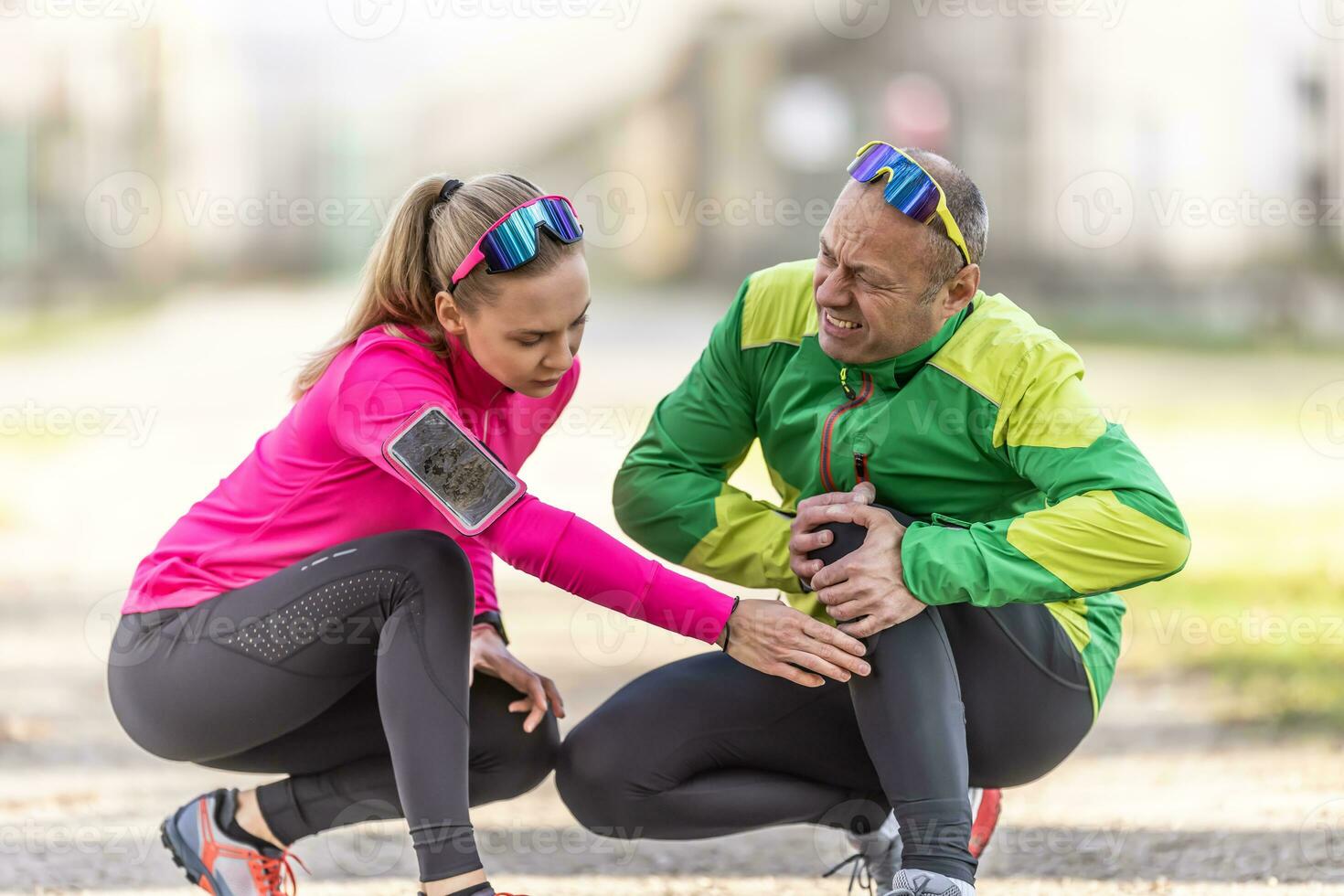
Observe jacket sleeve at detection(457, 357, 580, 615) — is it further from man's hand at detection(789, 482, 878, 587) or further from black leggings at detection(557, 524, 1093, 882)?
man's hand at detection(789, 482, 878, 587)

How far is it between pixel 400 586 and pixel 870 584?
2.17 ft

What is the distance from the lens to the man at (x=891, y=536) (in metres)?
1.94

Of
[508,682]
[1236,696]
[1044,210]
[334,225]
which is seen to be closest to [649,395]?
[1236,696]

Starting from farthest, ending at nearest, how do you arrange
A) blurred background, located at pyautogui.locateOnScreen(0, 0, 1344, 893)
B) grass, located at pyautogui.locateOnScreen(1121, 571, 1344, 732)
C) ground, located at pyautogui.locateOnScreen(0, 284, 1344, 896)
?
grass, located at pyautogui.locateOnScreen(1121, 571, 1344, 732) → blurred background, located at pyautogui.locateOnScreen(0, 0, 1344, 893) → ground, located at pyautogui.locateOnScreen(0, 284, 1344, 896)

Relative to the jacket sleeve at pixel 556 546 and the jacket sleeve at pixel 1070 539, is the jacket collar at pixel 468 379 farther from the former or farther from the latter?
the jacket sleeve at pixel 1070 539

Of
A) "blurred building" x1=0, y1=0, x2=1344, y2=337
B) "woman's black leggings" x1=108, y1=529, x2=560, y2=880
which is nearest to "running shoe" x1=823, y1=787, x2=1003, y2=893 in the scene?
"woman's black leggings" x1=108, y1=529, x2=560, y2=880

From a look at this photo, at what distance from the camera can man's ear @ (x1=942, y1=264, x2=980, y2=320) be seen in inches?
82.4

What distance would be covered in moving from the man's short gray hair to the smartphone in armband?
68 centimetres

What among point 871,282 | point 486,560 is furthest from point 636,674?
point 871,282

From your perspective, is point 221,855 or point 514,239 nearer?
point 514,239

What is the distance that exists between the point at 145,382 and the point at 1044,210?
1182 cm

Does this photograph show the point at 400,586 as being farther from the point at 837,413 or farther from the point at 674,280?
the point at 674,280

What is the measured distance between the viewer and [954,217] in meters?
2.06

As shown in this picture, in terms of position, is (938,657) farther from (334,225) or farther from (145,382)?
A: (334,225)
